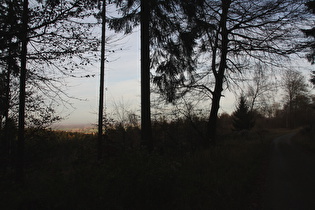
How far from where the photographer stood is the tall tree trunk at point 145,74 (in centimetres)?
792

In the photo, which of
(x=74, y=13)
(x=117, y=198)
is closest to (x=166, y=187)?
(x=117, y=198)

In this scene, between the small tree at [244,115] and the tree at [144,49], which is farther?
the small tree at [244,115]

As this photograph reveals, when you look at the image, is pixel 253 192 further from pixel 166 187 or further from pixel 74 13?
pixel 74 13

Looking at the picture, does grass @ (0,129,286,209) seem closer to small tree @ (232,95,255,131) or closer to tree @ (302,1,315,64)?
tree @ (302,1,315,64)

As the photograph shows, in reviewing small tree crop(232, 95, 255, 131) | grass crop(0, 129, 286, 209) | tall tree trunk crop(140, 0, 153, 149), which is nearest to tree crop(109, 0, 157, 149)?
tall tree trunk crop(140, 0, 153, 149)

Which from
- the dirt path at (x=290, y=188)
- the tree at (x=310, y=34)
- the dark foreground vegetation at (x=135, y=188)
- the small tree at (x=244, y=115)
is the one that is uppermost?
the tree at (x=310, y=34)

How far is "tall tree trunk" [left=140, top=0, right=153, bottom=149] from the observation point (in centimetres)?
792

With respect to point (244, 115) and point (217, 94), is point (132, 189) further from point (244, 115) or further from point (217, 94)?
point (244, 115)

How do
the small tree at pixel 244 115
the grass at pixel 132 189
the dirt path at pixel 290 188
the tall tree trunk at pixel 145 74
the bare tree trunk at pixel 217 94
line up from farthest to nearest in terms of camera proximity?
the small tree at pixel 244 115, the bare tree trunk at pixel 217 94, the tall tree trunk at pixel 145 74, the dirt path at pixel 290 188, the grass at pixel 132 189

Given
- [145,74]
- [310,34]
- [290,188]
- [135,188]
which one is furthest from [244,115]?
[135,188]

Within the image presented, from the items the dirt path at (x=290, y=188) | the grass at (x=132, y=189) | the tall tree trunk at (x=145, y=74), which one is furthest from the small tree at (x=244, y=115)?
the grass at (x=132, y=189)

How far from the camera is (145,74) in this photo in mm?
8195

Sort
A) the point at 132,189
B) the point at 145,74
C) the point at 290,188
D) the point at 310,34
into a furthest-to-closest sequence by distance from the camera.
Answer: the point at 310,34
the point at 145,74
the point at 290,188
the point at 132,189

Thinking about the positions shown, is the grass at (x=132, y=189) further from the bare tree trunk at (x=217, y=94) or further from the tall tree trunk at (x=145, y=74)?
the bare tree trunk at (x=217, y=94)
